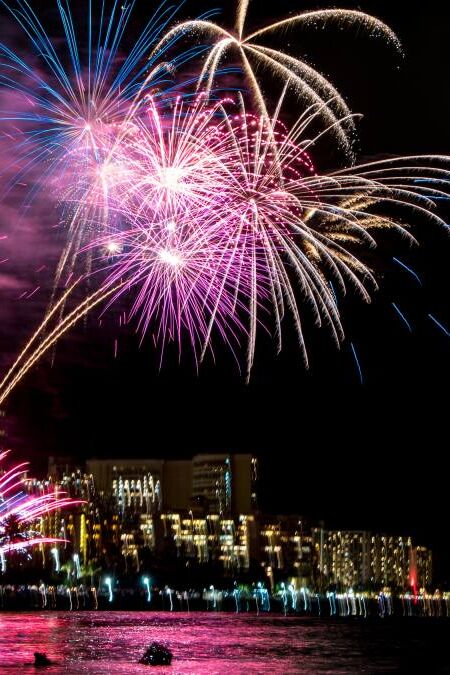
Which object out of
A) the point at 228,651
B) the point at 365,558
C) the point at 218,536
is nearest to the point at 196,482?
the point at 218,536

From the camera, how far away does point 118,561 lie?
143 metres

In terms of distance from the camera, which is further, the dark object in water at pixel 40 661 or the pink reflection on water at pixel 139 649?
the pink reflection on water at pixel 139 649

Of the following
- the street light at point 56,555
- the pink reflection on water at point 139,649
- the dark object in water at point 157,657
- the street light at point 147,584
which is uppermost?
the street light at point 56,555

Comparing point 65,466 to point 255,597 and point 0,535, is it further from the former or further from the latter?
point 0,535

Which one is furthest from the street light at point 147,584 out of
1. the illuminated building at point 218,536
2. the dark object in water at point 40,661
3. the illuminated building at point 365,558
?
the dark object in water at point 40,661

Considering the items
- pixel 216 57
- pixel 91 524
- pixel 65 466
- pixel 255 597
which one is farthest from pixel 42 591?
pixel 216 57

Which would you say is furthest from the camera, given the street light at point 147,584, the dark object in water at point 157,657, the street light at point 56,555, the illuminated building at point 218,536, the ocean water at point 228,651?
the illuminated building at point 218,536

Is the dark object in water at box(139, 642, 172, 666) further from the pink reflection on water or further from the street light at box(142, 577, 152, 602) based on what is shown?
the street light at box(142, 577, 152, 602)

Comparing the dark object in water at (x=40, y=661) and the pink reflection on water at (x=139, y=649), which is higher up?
the dark object in water at (x=40, y=661)

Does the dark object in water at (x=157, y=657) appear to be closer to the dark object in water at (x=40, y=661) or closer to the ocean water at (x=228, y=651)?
the ocean water at (x=228, y=651)

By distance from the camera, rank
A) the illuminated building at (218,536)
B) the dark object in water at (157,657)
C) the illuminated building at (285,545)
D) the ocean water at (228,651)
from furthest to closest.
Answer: the illuminated building at (285,545)
the illuminated building at (218,536)
the ocean water at (228,651)
the dark object in water at (157,657)

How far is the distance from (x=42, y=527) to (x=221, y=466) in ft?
133

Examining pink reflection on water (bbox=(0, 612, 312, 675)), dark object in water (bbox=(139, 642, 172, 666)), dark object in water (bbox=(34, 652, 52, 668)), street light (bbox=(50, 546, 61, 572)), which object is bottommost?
pink reflection on water (bbox=(0, 612, 312, 675))

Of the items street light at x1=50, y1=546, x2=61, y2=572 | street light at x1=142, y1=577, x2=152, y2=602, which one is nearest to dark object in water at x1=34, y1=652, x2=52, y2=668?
street light at x1=142, y1=577, x2=152, y2=602
